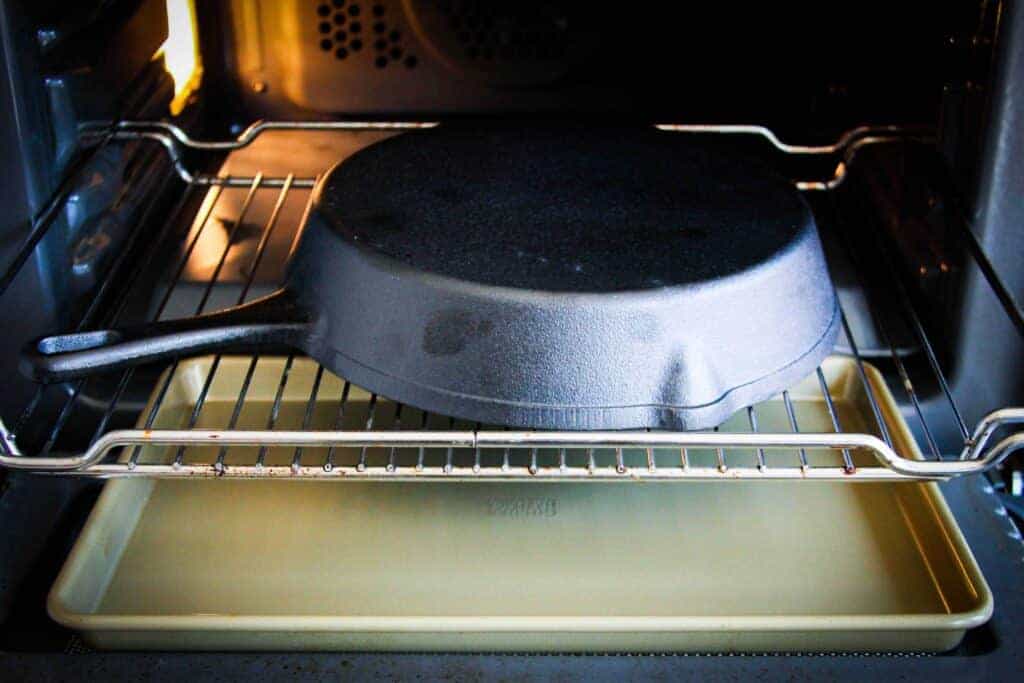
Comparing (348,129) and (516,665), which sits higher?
(348,129)

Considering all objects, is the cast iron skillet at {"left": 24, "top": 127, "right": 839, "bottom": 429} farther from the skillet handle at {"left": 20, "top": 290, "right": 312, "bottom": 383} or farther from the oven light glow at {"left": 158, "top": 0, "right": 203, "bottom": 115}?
the oven light glow at {"left": 158, "top": 0, "right": 203, "bottom": 115}

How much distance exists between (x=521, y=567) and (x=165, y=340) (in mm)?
272

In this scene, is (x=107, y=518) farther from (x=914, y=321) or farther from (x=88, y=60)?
(x=914, y=321)

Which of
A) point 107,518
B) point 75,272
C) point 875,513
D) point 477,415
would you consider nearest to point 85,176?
point 75,272

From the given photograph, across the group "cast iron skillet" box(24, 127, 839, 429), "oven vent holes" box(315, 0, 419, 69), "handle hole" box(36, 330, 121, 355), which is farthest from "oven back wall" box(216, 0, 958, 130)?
"handle hole" box(36, 330, 121, 355)

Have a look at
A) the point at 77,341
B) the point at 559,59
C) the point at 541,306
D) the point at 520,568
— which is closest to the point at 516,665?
the point at 520,568

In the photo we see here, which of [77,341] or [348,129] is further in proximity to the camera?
[348,129]

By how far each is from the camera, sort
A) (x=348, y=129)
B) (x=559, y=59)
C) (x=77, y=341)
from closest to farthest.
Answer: (x=77, y=341), (x=348, y=129), (x=559, y=59)

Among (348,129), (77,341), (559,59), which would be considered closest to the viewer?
(77,341)

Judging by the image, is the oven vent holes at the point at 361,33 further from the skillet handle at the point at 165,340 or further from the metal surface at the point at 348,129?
the skillet handle at the point at 165,340

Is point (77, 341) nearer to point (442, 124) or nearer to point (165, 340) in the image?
point (165, 340)

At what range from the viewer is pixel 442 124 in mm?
997

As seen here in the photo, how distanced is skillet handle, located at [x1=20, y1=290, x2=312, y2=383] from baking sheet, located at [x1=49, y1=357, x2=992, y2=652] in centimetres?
15

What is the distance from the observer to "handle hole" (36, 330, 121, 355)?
0.64m
